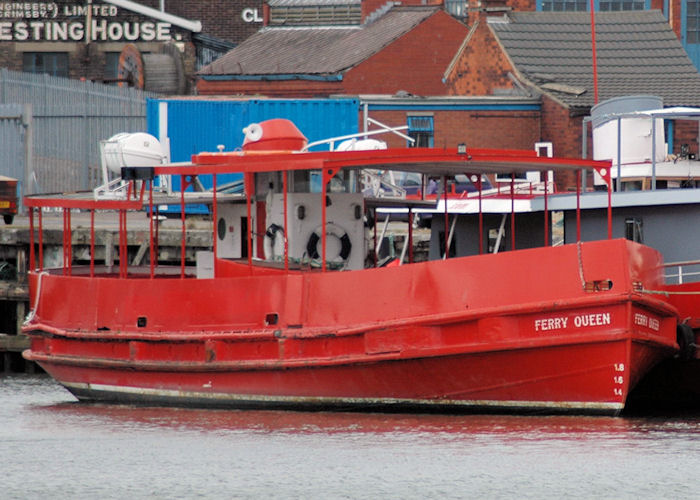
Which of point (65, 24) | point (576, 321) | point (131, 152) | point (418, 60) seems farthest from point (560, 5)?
point (576, 321)

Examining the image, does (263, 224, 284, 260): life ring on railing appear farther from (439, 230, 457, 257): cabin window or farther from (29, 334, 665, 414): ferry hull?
(439, 230, 457, 257): cabin window

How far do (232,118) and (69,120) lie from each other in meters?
5.40

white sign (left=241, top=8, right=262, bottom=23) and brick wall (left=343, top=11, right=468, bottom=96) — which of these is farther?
white sign (left=241, top=8, right=262, bottom=23)

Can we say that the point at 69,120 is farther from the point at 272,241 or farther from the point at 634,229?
the point at 634,229

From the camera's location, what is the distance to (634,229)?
66.4 feet

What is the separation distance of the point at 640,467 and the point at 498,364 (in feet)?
8.74

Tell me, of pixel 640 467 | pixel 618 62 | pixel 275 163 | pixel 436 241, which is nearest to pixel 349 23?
pixel 618 62

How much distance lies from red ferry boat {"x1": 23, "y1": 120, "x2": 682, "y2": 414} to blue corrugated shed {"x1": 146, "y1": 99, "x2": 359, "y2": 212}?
41.1 feet

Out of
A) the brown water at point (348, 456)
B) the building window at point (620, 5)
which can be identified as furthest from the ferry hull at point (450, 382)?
the building window at point (620, 5)

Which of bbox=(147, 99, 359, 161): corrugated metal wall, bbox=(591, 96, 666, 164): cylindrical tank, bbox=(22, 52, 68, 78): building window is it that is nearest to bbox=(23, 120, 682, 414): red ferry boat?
bbox=(591, 96, 666, 164): cylindrical tank

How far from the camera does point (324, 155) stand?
1862 centimetres

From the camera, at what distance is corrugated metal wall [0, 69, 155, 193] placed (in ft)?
121

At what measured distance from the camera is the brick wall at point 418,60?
4209 centimetres

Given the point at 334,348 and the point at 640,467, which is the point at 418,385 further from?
the point at 640,467
